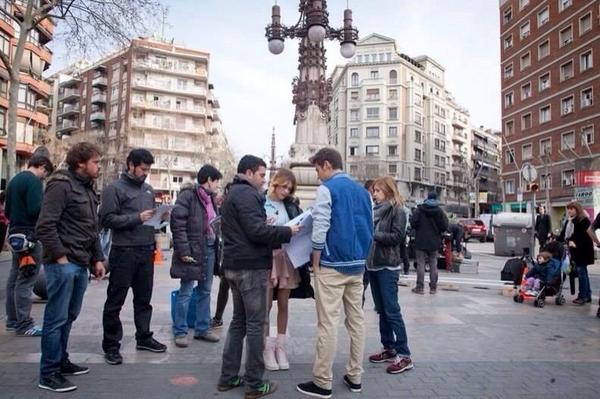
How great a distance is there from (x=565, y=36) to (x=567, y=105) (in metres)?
5.53

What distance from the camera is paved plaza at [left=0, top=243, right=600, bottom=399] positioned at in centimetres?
394

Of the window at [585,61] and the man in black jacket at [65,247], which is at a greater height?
the window at [585,61]

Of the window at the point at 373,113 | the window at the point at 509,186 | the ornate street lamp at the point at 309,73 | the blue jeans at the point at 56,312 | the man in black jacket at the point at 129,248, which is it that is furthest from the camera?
the window at the point at 373,113

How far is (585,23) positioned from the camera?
3572cm

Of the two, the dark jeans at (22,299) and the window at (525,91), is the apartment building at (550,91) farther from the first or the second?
the dark jeans at (22,299)

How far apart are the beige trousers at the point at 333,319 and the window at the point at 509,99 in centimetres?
4714

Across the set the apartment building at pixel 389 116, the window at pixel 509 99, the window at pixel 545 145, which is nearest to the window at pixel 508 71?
the window at pixel 509 99

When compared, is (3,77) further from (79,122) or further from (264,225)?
(264,225)

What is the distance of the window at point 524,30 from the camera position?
1686 inches

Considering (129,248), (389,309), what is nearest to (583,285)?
(389,309)

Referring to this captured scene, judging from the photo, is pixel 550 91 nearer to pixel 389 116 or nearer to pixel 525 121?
pixel 525 121

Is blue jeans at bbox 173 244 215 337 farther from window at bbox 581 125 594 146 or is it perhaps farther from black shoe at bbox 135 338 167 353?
window at bbox 581 125 594 146

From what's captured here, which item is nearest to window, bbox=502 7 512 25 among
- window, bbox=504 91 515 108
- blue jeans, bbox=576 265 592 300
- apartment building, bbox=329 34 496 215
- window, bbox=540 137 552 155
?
window, bbox=504 91 515 108

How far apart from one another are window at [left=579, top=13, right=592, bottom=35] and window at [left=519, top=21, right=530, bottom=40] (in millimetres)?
6889
